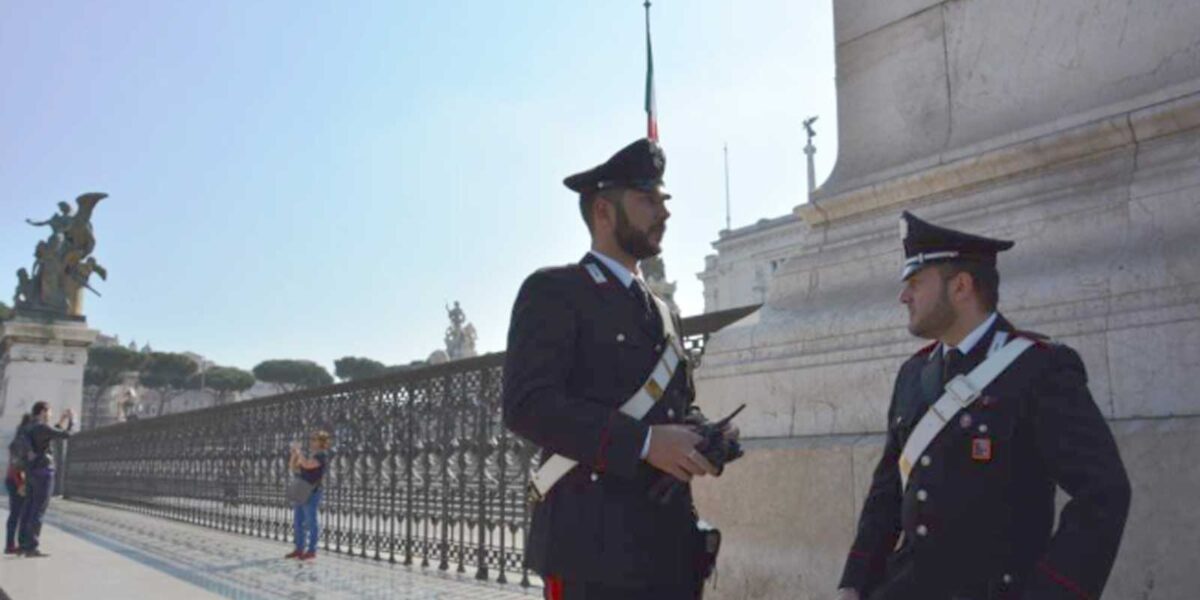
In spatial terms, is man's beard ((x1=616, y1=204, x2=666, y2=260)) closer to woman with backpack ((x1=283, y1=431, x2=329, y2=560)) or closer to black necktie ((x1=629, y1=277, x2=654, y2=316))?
black necktie ((x1=629, y1=277, x2=654, y2=316))

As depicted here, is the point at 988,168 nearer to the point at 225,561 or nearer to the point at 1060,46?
the point at 1060,46

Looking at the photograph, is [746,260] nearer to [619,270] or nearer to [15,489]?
[15,489]

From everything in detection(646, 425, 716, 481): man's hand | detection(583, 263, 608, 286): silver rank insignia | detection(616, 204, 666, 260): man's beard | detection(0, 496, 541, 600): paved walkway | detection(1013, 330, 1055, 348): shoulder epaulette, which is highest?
detection(616, 204, 666, 260): man's beard

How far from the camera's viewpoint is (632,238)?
8.05 ft

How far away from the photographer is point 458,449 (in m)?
8.71

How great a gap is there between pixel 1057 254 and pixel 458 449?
6.37m

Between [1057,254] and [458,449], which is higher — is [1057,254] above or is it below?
above

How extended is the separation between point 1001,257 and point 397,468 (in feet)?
→ 25.0

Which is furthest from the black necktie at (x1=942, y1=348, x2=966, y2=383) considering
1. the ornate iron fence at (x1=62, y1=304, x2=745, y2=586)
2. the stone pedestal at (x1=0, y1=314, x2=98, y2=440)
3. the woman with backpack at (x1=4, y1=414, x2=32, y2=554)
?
the stone pedestal at (x1=0, y1=314, x2=98, y2=440)

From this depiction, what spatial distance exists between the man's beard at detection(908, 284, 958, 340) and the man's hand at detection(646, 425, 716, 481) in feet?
1.86

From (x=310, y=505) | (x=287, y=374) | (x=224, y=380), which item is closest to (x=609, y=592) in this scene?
(x=310, y=505)

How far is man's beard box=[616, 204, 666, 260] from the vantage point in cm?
246

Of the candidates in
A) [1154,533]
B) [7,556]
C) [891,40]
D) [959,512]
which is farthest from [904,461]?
[7,556]

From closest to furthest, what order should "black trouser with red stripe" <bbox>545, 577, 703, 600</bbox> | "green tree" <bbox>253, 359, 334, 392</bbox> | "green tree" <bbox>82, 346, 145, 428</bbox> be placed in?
"black trouser with red stripe" <bbox>545, 577, 703, 600</bbox>, "green tree" <bbox>82, 346, 145, 428</bbox>, "green tree" <bbox>253, 359, 334, 392</bbox>
